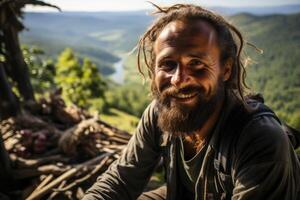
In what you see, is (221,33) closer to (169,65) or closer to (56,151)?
(169,65)

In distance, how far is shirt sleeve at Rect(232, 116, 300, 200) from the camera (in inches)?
82.0

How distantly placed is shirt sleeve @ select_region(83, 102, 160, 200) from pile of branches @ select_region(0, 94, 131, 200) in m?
1.12

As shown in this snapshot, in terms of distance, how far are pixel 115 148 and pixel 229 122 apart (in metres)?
3.04

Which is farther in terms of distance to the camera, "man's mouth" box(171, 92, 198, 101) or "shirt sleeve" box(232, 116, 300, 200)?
"man's mouth" box(171, 92, 198, 101)

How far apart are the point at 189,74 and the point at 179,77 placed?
A: 0.27ft

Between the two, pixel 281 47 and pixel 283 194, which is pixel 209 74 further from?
pixel 281 47

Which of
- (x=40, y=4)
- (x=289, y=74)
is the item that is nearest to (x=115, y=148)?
(x=40, y=4)

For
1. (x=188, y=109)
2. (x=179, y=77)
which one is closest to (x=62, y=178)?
(x=188, y=109)

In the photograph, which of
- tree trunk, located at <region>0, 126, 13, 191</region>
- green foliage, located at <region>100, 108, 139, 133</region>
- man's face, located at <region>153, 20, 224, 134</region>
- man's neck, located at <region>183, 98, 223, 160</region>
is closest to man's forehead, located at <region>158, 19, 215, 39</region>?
man's face, located at <region>153, 20, 224, 134</region>

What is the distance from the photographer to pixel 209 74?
2529mm

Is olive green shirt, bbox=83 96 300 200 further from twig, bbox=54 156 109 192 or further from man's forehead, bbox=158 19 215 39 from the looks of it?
twig, bbox=54 156 109 192

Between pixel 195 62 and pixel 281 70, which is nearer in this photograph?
pixel 195 62

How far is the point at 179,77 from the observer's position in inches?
99.6

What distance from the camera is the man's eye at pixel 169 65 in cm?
260
